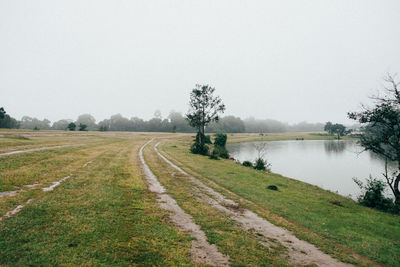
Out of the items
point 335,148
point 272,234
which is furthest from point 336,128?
point 272,234

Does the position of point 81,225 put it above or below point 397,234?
above

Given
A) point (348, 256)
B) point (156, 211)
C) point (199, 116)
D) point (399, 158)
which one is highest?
point (199, 116)

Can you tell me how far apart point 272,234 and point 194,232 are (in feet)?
10.5

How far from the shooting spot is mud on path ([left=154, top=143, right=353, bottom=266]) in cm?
657

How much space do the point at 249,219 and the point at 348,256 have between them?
12.6ft

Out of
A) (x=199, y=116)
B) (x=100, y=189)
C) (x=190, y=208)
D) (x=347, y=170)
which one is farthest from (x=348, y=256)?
(x=199, y=116)

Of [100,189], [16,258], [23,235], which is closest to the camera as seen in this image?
[16,258]

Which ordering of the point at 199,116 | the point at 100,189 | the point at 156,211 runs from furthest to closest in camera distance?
the point at 199,116, the point at 100,189, the point at 156,211

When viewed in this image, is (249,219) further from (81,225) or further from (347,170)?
(347,170)

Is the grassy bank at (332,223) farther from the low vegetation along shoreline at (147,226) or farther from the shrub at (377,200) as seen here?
the shrub at (377,200)

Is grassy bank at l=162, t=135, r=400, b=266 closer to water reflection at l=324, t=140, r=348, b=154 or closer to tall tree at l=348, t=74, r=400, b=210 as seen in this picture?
tall tree at l=348, t=74, r=400, b=210

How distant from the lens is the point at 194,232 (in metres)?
7.70

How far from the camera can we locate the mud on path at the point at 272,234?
657 centimetres

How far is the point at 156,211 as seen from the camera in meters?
9.46
